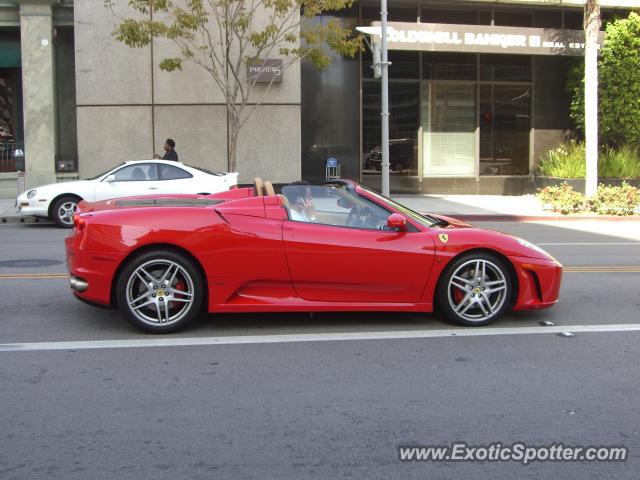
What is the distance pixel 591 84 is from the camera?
19203 mm

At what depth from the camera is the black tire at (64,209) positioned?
48.5ft

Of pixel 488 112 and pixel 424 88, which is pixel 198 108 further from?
pixel 488 112

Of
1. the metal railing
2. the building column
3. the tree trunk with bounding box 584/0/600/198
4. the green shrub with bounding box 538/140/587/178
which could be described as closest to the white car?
the building column

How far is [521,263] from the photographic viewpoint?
21.0 feet

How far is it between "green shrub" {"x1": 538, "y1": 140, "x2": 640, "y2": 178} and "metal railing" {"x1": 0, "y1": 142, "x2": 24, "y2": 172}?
16920 mm

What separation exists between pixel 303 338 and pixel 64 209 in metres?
10.2

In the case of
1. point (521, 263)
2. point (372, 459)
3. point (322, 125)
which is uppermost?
point (322, 125)

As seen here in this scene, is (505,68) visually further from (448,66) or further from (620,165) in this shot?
(620,165)

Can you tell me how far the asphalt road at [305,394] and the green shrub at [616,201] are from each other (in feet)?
40.0

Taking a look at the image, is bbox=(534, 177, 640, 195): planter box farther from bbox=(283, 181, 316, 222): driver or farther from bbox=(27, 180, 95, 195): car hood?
bbox=(283, 181, 316, 222): driver

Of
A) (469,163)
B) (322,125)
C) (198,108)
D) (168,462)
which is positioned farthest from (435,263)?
(469,163)

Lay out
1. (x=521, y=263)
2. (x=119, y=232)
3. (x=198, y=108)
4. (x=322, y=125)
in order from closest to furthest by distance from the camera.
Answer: (x=119, y=232) < (x=521, y=263) < (x=198, y=108) < (x=322, y=125)

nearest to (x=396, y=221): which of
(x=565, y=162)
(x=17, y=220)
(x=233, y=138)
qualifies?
(x=17, y=220)

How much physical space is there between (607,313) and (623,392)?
2.47m
